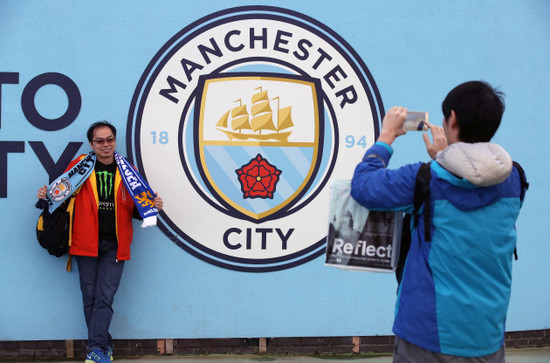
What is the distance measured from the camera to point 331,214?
2191 mm

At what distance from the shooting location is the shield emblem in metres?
4.34

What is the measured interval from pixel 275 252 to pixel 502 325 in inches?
96.8

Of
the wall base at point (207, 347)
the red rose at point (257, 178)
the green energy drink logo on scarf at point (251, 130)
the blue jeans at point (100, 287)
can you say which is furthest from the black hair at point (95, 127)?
the wall base at point (207, 347)

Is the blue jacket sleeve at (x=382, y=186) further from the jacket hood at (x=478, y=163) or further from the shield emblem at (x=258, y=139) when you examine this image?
the shield emblem at (x=258, y=139)

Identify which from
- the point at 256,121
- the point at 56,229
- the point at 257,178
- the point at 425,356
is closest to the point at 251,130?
the point at 256,121

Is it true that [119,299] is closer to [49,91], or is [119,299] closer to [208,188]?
[208,188]

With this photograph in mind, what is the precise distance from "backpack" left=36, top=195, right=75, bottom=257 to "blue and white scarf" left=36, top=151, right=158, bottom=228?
6 centimetres

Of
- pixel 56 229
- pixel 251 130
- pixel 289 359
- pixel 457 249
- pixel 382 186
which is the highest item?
pixel 251 130

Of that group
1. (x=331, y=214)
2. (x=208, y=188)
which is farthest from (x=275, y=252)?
(x=331, y=214)

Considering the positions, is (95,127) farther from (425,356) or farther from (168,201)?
(425,356)

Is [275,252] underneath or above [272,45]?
underneath

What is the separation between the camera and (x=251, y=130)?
14.3 feet

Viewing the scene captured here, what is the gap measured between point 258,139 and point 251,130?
0.30ft

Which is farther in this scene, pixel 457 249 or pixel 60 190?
pixel 60 190
